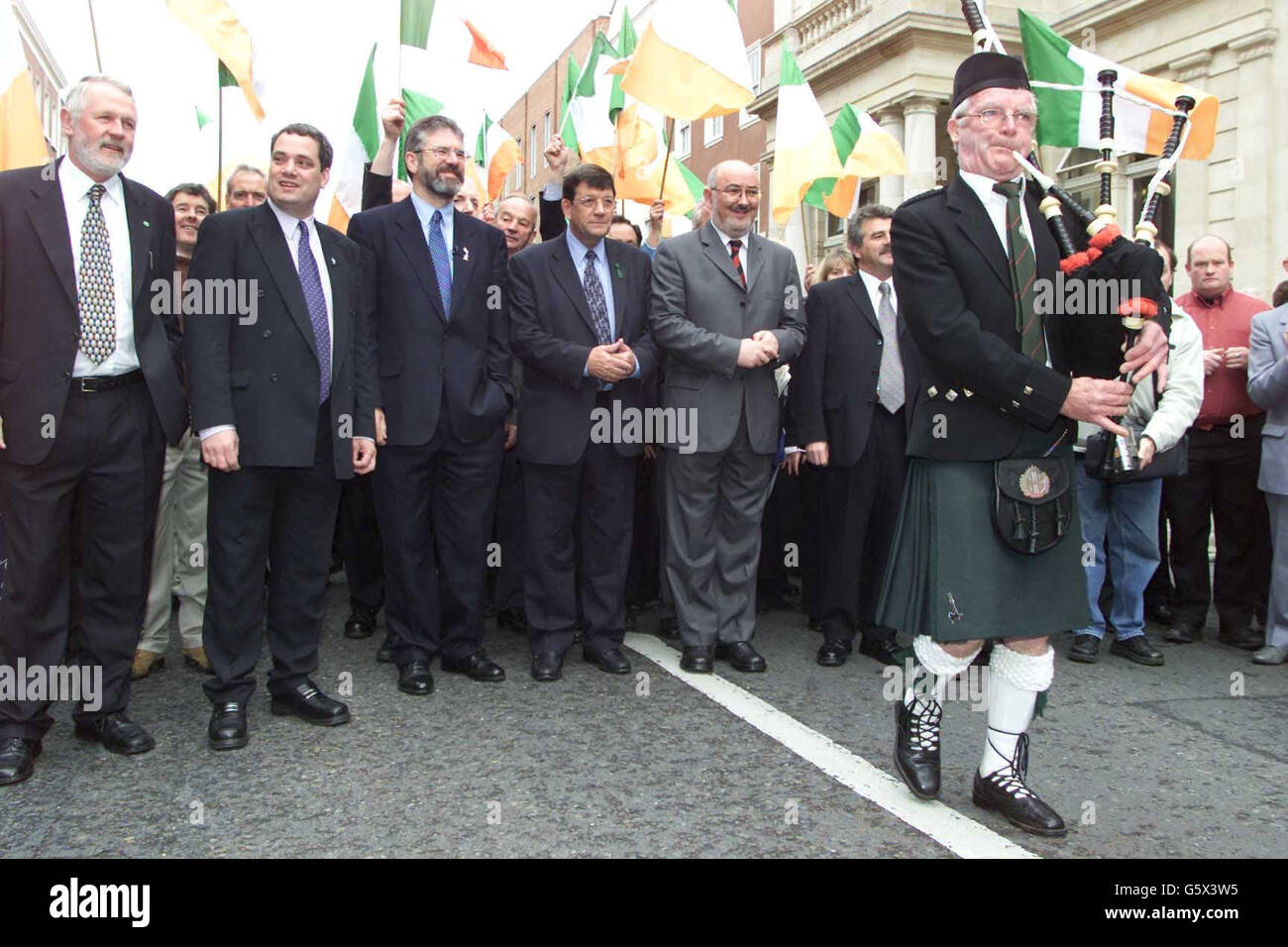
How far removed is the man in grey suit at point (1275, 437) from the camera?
18.9ft

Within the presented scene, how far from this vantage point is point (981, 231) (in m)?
3.36

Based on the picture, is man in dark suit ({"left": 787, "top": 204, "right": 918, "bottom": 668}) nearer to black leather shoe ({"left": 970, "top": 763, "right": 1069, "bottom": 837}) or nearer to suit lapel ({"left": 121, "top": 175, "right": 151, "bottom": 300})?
black leather shoe ({"left": 970, "top": 763, "right": 1069, "bottom": 837})

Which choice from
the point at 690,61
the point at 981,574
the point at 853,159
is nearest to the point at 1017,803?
the point at 981,574

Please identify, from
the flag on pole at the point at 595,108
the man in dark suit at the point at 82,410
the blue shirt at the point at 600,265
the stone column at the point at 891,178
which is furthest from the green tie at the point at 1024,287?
the stone column at the point at 891,178

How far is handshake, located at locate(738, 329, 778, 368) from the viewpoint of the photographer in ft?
17.0

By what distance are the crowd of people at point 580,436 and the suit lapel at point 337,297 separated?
0.02 metres

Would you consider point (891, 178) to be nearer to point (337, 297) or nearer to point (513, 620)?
point (513, 620)

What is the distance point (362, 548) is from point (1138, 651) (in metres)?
4.12

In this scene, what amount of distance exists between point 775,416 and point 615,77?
4.86 meters

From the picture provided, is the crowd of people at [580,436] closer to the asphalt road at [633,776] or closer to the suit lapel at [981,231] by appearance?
the suit lapel at [981,231]

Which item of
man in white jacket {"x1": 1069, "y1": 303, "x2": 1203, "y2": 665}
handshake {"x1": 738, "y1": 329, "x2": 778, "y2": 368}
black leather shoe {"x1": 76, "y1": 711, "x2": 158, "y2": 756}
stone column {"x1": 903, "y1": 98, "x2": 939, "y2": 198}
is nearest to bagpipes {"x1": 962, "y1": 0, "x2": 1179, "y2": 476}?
handshake {"x1": 738, "y1": 329, "x2": 778, "y2": 368}

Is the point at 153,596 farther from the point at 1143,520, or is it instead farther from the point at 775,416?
the point at 1143,520

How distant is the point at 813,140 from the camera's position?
28.0 ft

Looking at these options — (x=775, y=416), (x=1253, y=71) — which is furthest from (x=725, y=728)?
(x=1253, y=71)
